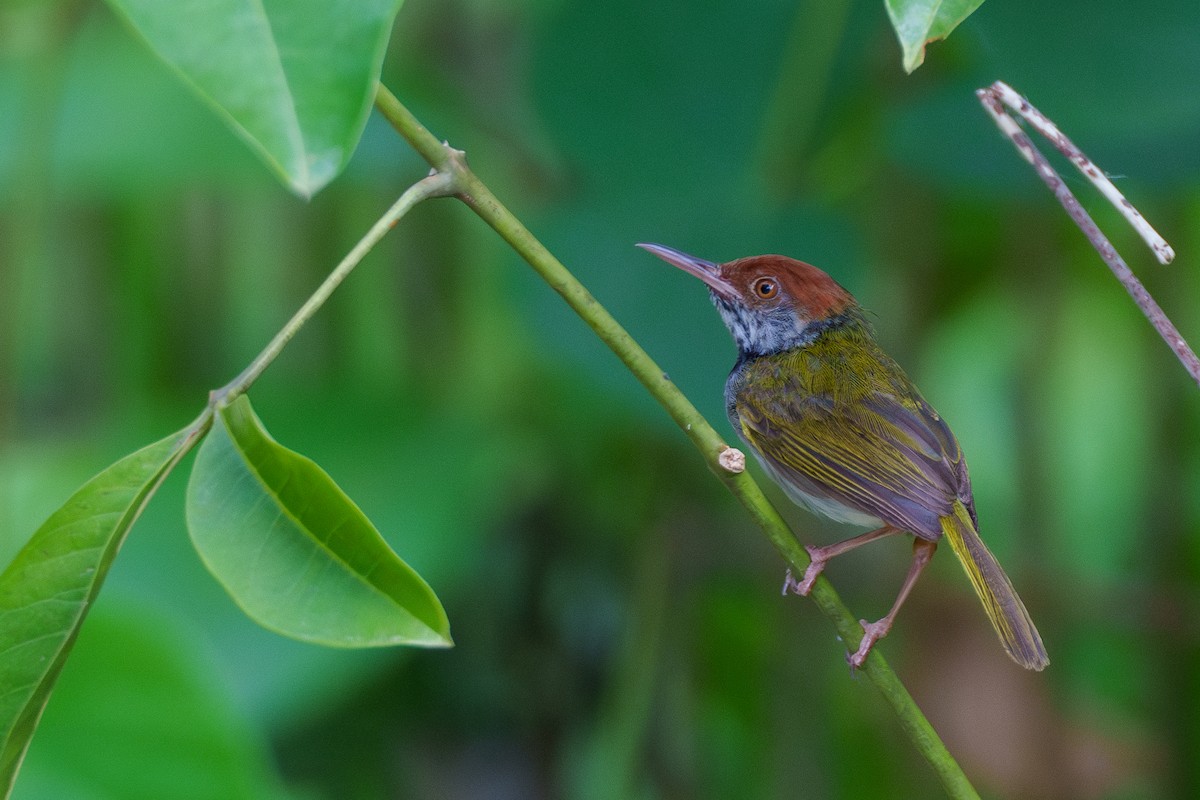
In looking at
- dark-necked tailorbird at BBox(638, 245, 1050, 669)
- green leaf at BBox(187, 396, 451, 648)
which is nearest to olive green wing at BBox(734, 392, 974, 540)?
dark-necked tailorbird at BBox(638, 245, 1050, 669)

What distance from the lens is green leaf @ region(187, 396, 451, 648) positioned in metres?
0.91

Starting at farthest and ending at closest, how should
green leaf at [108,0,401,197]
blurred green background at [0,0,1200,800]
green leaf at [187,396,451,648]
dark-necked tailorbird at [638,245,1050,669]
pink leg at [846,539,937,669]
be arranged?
blurred green background at [0,0,1200,800] → dark-necked tailorbird at [638,245,1050,669] → pink leg at [846,539,937,669] → green leaf at [187,396,451,648] → green leaf at [108,0,401,197]

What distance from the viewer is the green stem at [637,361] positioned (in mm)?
1002

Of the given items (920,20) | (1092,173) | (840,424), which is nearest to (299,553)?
(920,20)

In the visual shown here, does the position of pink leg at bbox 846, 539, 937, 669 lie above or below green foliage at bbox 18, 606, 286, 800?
below

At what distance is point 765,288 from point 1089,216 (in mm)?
1005

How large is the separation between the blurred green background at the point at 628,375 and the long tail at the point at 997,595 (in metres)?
0.47

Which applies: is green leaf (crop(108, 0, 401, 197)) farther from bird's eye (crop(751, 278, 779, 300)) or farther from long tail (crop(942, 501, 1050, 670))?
bird's eye (crop(751, 278, 779, 300))

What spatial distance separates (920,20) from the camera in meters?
0.87

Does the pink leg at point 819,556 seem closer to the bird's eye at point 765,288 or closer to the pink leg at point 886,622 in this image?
the pink leg at point 886,622

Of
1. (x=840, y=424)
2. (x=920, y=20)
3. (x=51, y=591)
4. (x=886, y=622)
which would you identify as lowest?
(x=886, y=622)

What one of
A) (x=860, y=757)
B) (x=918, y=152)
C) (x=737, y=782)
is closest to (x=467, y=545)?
(x=737, y=782)

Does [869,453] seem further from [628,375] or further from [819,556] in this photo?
[628,375]

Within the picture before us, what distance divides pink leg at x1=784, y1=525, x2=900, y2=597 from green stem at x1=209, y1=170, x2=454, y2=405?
499 millimetres
